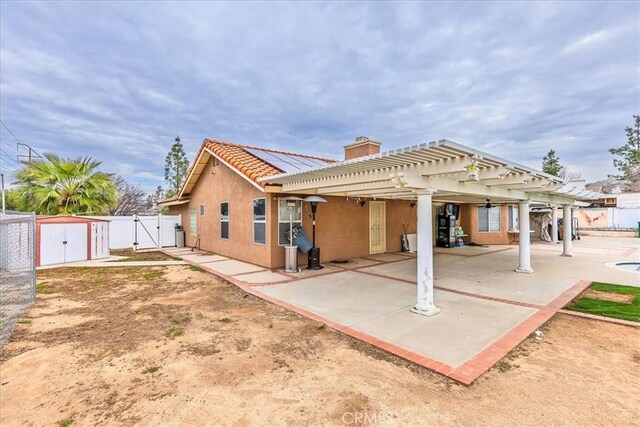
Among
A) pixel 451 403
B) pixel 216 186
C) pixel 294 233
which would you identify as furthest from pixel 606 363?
pixel 216 186

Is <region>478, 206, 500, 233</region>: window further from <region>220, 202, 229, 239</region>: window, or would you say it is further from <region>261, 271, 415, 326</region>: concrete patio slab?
<region>220, 202, 229, 239</region>: window

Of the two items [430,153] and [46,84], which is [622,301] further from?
[46,84]

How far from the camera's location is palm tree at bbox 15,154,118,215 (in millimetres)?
12312

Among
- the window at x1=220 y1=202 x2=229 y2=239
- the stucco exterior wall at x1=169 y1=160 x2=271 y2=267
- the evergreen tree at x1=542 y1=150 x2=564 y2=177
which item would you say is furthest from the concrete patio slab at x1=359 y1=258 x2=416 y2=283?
the evergreen tree at x1=542 y1=150 x2=564 y2=177

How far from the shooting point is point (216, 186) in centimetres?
1255

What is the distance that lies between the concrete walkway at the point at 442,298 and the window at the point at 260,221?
0.98 m

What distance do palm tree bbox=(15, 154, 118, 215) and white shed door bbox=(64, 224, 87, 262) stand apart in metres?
2.33

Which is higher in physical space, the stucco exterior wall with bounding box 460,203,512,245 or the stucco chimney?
the stucco chimney

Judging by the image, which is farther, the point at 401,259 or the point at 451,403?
the point at 401,259

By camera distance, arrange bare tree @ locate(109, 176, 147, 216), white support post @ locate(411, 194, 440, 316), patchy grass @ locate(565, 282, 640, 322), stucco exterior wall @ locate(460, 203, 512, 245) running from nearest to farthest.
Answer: patchy grass @ locate(565, 282, 640, 322)
white support post @ locate(411, 194, 440, 316)
stucco exterior wall @ locate(460, 203, 512, 245)
bare tree @ locate(109, 176, 147, 216)

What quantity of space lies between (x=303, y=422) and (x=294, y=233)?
6781mm

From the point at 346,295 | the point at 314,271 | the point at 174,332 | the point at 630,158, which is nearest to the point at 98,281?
the point at 174,332

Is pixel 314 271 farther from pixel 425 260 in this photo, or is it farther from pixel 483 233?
pixel 483 233

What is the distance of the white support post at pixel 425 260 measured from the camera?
5.13m
